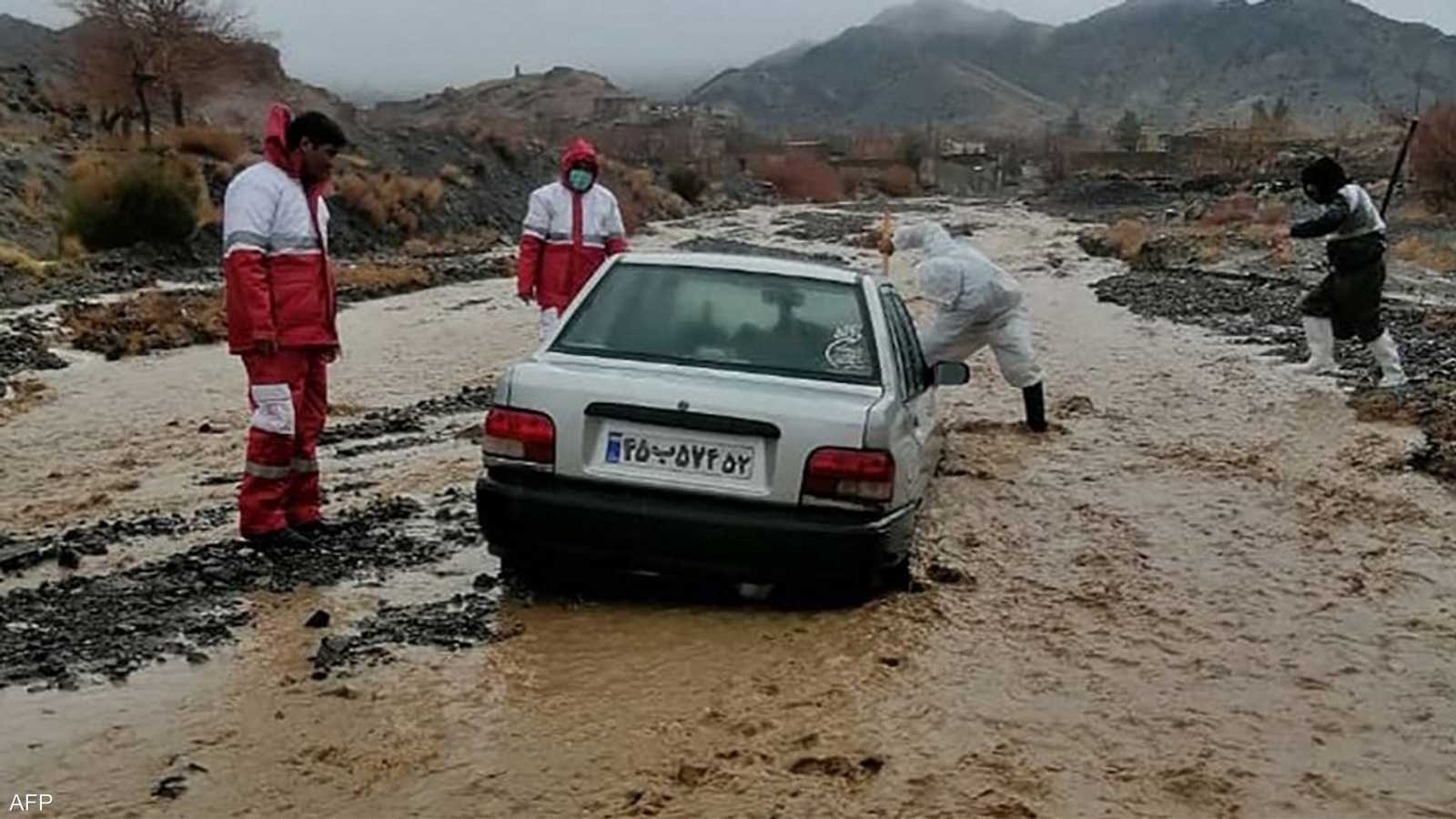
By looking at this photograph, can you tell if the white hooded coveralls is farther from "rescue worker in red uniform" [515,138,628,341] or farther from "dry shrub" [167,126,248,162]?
"dry shrub" [167,126,248,162]

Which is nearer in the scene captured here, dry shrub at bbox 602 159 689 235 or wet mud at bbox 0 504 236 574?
wet mud at bbox 0 504 236 574

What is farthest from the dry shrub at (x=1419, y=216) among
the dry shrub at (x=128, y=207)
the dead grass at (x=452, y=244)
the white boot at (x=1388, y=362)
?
the dry shrub at (x=128, y=207)

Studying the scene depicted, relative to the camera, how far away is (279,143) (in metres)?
6.26

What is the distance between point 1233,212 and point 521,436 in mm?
38874

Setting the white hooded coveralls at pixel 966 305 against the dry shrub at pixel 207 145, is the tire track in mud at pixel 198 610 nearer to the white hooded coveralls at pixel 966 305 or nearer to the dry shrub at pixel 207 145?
the white hooded coveralls at pixel 966 305

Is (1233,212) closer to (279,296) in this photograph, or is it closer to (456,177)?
(456,177)

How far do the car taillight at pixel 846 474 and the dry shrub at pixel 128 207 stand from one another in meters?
21.7

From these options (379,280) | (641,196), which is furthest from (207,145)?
(641,196)

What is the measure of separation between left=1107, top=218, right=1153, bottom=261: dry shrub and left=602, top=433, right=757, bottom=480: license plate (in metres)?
26.2

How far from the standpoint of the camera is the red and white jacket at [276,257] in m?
6.09

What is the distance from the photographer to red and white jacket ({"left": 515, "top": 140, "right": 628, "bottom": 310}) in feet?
30.3

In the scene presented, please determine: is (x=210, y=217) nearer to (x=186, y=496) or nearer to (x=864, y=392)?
(x=186, y=496)

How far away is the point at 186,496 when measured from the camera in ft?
26.9

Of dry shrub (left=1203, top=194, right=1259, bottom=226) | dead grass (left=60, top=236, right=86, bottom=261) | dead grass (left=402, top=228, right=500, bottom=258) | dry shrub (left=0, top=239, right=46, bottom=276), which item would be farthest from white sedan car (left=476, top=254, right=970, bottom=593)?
dry shrub (left=1203, top=194, right=1259, bottom=226)
